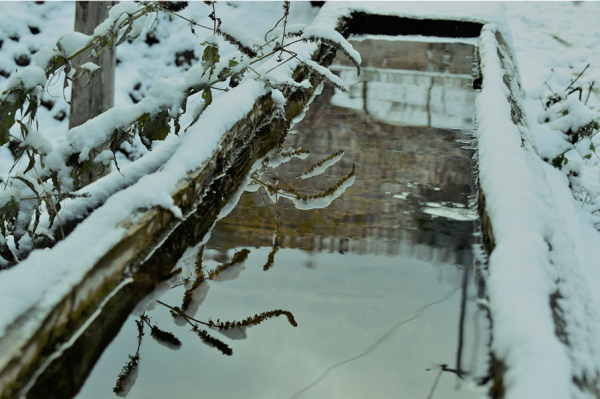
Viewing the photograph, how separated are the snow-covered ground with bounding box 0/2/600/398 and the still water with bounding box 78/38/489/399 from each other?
17 cm

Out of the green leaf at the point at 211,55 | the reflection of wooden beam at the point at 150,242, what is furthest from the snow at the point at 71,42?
the reflection of wooden beam at the point at 150,242

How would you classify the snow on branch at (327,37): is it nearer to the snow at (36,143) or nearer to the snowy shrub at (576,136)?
the snow at (36,143)

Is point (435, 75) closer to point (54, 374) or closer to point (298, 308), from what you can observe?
point (298, 308)

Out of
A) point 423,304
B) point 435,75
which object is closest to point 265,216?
point 423,304

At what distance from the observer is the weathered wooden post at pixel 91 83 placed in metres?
2.81

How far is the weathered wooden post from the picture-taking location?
2814 mm

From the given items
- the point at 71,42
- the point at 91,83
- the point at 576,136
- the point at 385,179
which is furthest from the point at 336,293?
the point at 91,83

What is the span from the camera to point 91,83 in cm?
289

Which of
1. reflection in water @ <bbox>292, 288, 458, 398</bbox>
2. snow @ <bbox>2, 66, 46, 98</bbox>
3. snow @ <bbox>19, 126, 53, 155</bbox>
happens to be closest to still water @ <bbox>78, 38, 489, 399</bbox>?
reflection in water @ <bbox>292, 288, 458, 398</bbox>

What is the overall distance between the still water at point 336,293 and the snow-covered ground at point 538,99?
0.55 ft

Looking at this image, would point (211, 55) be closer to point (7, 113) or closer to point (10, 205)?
point (7, 113)

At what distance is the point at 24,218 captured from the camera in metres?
1.23

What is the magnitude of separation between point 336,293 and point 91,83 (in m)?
2.38

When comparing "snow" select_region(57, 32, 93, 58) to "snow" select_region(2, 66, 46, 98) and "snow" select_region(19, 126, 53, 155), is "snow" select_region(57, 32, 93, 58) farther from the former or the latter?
"snow" select_region(19, 126, 53, 155)
